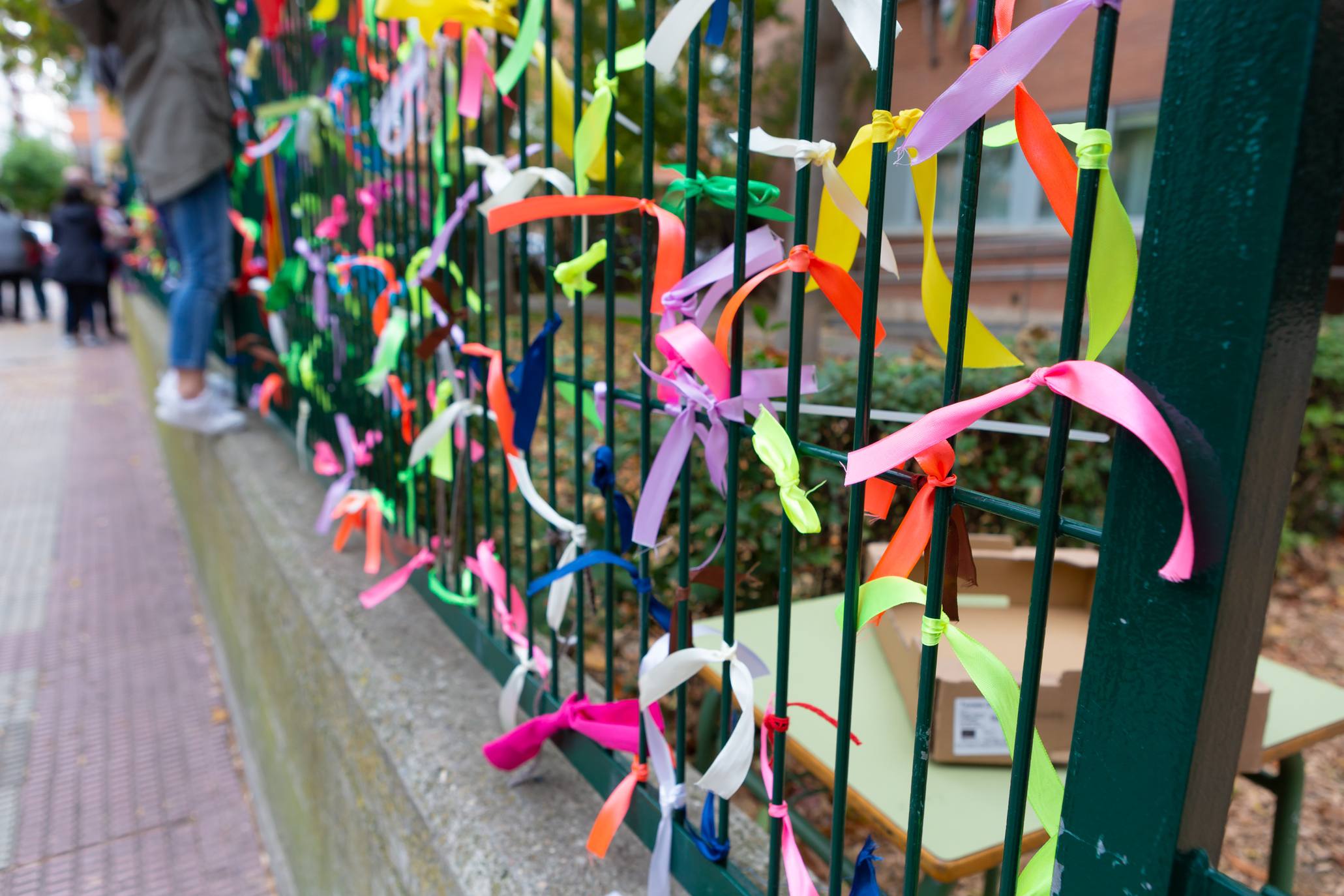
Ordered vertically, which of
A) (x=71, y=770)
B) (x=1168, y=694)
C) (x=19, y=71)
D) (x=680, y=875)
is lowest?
(x=71, y=770)

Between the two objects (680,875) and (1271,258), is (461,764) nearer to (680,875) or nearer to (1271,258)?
(680,875)

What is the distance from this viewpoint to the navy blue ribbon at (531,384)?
1.30m

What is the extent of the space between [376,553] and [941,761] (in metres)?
1.34

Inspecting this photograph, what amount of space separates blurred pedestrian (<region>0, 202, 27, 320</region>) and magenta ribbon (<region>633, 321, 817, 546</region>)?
1495cm

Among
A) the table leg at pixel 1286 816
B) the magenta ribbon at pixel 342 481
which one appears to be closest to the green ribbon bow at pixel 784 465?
the table leg at pixel 1286 816

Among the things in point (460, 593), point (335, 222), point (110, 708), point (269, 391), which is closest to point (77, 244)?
point (269, 391)

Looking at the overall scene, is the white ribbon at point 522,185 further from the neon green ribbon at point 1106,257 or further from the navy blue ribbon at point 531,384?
the neon green ribbon at point 1106,257

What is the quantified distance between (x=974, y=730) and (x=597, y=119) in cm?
98

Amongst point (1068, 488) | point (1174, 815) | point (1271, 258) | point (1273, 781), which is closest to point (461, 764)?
point (1174, 815)

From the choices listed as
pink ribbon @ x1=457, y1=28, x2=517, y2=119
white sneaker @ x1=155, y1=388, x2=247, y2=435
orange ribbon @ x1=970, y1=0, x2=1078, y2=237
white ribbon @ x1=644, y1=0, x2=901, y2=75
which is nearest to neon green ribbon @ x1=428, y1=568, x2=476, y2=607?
pink ribbon @ x1=457, y1=28, x2=517, y2=119

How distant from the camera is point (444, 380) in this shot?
1.74 metres

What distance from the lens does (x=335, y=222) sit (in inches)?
91.4

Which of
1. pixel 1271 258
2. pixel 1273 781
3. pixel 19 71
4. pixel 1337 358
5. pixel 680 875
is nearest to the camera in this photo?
pixel 1271 258

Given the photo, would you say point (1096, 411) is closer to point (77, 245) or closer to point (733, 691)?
point (733, 691)
